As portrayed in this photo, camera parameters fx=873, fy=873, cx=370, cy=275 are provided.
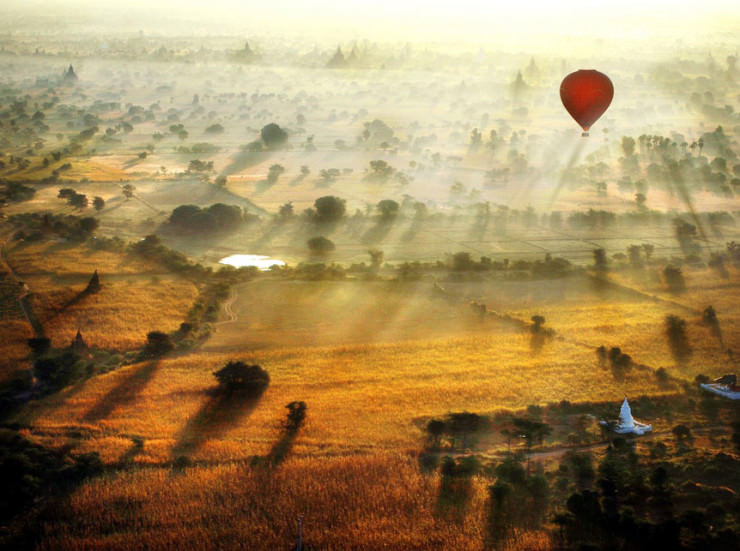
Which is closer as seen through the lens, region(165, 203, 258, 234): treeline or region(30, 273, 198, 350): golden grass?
region(30, 273, 198, 350): golden grass

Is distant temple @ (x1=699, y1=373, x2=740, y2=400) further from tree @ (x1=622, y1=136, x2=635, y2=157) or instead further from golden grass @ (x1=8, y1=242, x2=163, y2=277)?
tree @ (x1=622, y1=136, x2=635, y2=157)

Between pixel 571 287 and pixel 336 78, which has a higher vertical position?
pixel 336 78

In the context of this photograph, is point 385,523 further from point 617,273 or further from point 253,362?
point 617,273

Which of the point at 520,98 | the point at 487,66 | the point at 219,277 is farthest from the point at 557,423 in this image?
the point at 487,66

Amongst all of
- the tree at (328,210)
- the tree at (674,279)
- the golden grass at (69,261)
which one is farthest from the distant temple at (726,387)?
the tree at (328,210)


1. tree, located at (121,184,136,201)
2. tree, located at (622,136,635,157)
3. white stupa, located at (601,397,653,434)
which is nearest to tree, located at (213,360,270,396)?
white stupa, located at (601,397,653,434)
